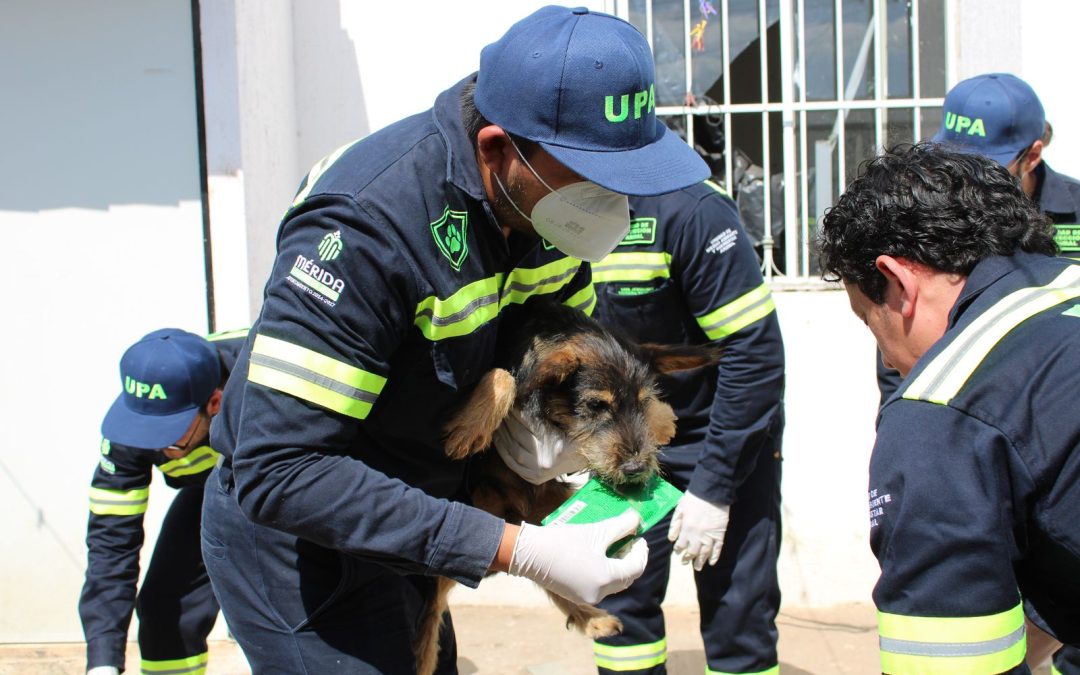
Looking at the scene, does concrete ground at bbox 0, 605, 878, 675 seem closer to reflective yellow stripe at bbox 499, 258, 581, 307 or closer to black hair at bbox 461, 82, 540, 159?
reflective yellow stripe at bbox 499, 258, 581, 307

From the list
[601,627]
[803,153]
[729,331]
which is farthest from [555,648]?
[803,153]

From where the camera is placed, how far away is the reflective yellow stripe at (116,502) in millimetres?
3770

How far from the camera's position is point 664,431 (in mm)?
2535

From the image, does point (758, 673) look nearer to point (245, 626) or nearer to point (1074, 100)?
point (245, 626)

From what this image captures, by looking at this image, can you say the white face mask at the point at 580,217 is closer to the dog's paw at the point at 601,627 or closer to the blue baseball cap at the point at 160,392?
the dog's paw at the point at 601,627

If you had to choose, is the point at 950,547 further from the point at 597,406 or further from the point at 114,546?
the point at 114,546

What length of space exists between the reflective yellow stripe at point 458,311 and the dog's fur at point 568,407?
16 centimetres

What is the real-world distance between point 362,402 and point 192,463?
222cm

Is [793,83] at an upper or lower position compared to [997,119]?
upper

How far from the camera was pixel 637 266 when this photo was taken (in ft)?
11.8

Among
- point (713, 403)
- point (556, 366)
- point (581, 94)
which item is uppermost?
point (581, 94)

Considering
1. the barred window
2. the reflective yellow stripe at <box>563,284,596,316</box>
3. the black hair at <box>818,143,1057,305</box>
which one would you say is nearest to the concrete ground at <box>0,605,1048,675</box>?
the barred window

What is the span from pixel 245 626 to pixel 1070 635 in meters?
1.63

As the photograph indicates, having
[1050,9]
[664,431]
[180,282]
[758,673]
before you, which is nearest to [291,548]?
[664,431]
